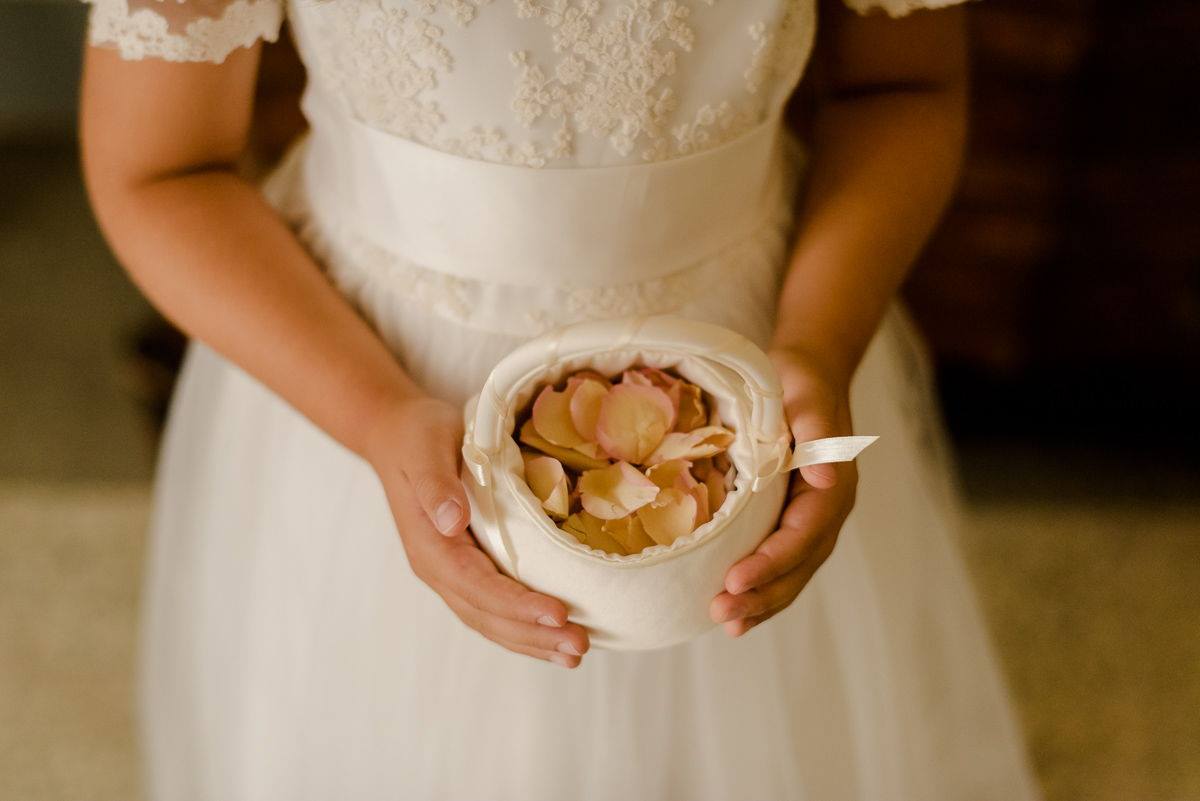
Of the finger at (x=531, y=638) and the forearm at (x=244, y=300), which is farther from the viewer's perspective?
the forearm at (x=244, y=300)

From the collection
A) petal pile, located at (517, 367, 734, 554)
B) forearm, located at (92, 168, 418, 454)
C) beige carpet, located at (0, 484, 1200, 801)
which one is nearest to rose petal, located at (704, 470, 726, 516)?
petal pile, located at (517, 367, 734, 554)

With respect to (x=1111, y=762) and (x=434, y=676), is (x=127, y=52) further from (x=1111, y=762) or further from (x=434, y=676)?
(x=1111, y=762)

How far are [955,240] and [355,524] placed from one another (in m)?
1.12

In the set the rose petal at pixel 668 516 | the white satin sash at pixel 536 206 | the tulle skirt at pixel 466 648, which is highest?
the white satin sash at pixel 536 206

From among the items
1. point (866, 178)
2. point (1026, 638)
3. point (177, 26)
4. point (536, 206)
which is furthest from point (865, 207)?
point (1026, 638)

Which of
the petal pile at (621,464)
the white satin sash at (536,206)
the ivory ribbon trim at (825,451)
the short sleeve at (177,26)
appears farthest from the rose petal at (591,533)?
the short sleeve at (177,26)

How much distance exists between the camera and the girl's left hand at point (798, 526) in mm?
518

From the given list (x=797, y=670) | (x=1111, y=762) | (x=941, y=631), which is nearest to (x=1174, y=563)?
(x=1111, y=762)

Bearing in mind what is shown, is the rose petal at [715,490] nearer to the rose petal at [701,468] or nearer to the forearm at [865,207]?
the rose petal at [701,468]

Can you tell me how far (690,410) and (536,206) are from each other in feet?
0.59

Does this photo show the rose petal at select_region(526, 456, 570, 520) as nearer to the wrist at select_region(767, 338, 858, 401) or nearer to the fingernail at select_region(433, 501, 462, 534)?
the fingernail at select_region(433, 501, 462, 534)

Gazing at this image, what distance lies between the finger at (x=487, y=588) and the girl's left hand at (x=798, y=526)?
0.29 ft

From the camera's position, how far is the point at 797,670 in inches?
30.2

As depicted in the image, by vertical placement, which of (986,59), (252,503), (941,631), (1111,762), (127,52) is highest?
(127,52)
